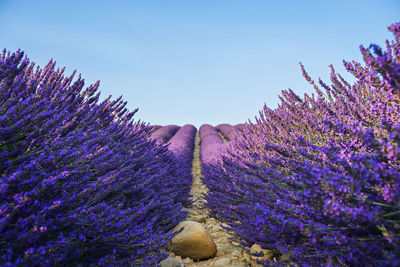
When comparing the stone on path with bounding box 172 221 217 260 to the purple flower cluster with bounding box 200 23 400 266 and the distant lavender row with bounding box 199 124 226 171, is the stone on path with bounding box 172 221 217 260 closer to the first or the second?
the purple flower cluster with bounding box 200 23 400 266

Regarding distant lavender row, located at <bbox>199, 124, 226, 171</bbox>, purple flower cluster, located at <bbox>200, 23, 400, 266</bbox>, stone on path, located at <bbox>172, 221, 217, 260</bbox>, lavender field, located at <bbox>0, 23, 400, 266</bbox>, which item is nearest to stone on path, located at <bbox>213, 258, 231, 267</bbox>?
lavender field, located at <bbox>0, 23, 400, 266</bbox>

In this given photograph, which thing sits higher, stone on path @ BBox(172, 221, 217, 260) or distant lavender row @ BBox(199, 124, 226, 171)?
distant lavender row @ BBox(199, 124, 226, 171)

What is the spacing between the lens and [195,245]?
8.42 ft

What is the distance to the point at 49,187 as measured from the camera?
3.89 feet

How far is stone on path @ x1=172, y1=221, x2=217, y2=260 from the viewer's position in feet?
8.40

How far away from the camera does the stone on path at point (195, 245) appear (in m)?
2.56

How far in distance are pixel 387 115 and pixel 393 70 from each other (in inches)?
28.2

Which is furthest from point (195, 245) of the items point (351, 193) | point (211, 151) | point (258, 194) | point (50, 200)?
point (211, 151)

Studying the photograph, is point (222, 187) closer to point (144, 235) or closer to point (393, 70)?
point (144, 235)

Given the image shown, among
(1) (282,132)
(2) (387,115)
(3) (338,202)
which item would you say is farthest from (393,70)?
(1) (282,132)

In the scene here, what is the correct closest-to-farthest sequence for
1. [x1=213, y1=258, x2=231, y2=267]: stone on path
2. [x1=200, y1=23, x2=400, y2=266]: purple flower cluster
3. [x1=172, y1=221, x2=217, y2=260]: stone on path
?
[x1=200, y1=23, x2=400, y2=266]: purple flower cluster < [x1=213, y1=258, x2=231, y2=267]: stone on path < [x1=172, y1=221, x2=217, y2=260]: stone on path

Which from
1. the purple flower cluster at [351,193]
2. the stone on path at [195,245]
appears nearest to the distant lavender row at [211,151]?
the stone on path at [195,245]

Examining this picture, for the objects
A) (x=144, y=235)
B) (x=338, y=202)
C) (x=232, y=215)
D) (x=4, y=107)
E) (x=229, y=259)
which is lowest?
(x=229, y=259)

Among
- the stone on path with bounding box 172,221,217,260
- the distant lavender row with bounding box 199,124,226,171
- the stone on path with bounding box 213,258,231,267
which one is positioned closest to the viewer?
the stone on path with bounding box 213,258,231,267
